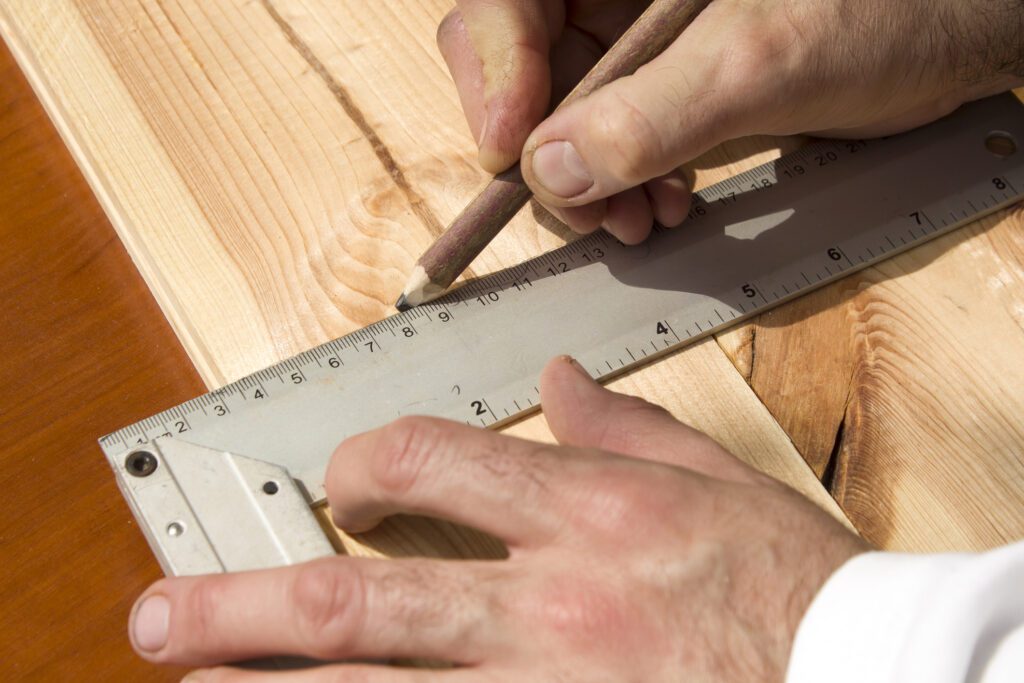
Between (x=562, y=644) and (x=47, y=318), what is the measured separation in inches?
36.8

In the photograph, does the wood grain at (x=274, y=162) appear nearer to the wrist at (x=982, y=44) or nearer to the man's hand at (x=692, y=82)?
the man's hand at (x=692, y=82)

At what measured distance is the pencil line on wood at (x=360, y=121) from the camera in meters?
1.44

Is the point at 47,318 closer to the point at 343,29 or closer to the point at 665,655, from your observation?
the point at 343,29

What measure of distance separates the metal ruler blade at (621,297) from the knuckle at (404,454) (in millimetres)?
210

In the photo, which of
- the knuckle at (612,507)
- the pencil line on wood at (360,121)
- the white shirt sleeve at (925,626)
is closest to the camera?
the white shirt sleeve at (925,626)

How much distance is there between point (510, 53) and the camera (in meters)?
1.42

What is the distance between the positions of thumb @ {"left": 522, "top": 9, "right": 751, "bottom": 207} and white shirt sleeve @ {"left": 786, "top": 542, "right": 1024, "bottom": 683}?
61 centimetres

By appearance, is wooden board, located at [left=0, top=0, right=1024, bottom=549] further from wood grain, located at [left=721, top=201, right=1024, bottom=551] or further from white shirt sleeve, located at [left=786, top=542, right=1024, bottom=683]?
white shirt sleeve, located at [left=786, top=542, right=1024, bottom=683]

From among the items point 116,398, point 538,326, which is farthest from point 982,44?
point 116,398

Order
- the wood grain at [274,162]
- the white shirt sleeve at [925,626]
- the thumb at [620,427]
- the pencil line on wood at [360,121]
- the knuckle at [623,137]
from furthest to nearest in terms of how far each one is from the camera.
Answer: the pencil line on wood at [360,121]
the wood grain at [274,162]
the knuckle at [623,137]
the thumb at [620,427]
the white shirt sleeve at [925,626]

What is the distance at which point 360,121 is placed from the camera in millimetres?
1520

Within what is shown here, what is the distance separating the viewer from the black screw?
111 cm

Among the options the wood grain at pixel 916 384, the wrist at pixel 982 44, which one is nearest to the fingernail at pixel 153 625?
the wood grain at pixel 916 384

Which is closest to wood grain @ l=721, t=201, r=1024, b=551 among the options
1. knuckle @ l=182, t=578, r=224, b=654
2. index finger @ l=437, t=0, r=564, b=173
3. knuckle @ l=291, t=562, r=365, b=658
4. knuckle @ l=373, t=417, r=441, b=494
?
index finger @ l=437, t=0, r=564, b=173
